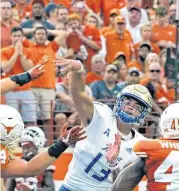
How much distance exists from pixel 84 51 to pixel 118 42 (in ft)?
2.61

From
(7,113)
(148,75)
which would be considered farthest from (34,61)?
(7,113)

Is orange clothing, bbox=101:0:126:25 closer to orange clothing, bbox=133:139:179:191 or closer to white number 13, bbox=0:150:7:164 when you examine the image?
white number 13, bbox=0:150:7:164

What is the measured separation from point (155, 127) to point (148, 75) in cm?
146

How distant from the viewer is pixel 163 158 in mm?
7352

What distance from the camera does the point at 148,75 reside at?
1437cm

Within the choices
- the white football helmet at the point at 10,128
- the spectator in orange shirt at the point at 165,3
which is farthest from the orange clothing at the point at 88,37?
the white football helmet at the point at 10,128

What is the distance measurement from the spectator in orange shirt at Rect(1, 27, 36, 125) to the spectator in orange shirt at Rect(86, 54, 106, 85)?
1069mm

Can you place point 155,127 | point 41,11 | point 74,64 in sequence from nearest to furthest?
point 74,64
point 155,127
point 41,11

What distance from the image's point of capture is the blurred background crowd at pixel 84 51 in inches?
522

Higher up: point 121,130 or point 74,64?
point 74,64

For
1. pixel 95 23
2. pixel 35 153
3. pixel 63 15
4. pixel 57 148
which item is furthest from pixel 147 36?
pixel 57 148

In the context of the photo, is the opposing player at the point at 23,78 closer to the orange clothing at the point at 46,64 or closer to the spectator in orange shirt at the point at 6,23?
the orange clothing at the point at 46,64

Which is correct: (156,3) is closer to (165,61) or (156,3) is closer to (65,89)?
(165,61)

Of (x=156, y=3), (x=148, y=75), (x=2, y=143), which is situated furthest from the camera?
(x=156, y=3)
